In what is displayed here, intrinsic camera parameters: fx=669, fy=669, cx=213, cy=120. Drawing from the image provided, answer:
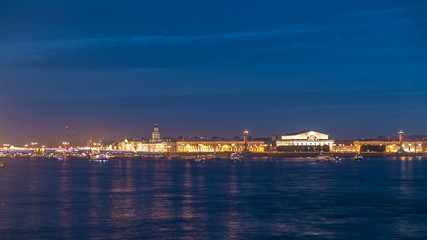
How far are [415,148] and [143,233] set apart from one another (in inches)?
7116

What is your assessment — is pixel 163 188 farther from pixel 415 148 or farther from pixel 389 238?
pixel 415 148

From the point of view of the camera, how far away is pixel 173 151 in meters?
195

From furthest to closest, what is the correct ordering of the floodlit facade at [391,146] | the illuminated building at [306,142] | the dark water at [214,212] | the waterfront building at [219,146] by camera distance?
the waterfront building at [219,146]
the floodlit facade at [391,146]
the illuminated building at [306,142]
the dark water at [214,212]

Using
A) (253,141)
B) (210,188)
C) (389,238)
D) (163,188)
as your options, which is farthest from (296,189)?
(253,141)

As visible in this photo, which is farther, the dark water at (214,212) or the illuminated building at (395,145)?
the illuminated building at (395,145)

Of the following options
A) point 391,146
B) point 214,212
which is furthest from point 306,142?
point 214,212

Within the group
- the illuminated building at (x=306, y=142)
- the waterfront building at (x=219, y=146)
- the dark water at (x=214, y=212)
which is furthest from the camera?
the waterfront building at (x=219, y=146)

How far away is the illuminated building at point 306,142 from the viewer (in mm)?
174000

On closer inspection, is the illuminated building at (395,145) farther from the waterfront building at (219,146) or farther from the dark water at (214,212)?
the dark water at (214,212)

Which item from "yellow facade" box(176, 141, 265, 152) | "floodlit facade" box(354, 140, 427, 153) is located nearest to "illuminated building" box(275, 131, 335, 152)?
"yellow facade" box(176, 141, 265, 152)

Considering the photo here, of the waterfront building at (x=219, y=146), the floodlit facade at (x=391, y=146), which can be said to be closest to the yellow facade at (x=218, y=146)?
the waterfront building at (x=219, y=146)

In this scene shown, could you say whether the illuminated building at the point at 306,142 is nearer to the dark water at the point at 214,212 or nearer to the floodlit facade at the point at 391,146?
the floodlit facade at the point at 391,146

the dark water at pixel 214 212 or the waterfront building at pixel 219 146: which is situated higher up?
the waterfront building at pixel 219 146

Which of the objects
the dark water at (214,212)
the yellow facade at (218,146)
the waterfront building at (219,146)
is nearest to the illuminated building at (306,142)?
the yellow facade at (218,146)
